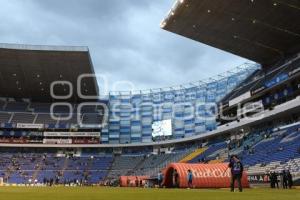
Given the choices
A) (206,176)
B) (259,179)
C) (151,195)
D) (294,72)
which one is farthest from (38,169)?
(151,195)

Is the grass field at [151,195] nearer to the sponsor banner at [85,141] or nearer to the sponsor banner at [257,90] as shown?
the sponsor banner at [257,90]

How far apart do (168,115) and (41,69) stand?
28.3 metres

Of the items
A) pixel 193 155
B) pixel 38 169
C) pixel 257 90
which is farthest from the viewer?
pixel 38 169

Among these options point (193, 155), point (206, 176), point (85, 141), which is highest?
point (85, 141)

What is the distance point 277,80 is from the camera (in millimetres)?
58156

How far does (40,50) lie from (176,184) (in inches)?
1590

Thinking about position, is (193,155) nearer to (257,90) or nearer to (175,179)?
(257,90)

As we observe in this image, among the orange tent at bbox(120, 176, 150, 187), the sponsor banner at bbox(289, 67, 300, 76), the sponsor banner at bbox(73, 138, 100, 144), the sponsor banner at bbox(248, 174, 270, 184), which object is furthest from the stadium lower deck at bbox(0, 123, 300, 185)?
the orange tent at bbox(120, 176, 150, 187)

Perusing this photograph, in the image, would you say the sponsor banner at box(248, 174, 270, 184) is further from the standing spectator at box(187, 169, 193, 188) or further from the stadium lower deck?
the standing spectator at box(187, 169, 193, 188)

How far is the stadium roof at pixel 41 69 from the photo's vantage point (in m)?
70.2

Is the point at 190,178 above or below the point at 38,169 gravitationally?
below

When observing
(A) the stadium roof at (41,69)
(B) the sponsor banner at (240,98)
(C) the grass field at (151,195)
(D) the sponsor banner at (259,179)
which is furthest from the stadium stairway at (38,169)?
(C) the grass field at (151,195)

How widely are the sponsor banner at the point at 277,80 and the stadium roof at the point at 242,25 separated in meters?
5.76

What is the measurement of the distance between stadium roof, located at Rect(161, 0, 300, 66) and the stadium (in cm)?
14
